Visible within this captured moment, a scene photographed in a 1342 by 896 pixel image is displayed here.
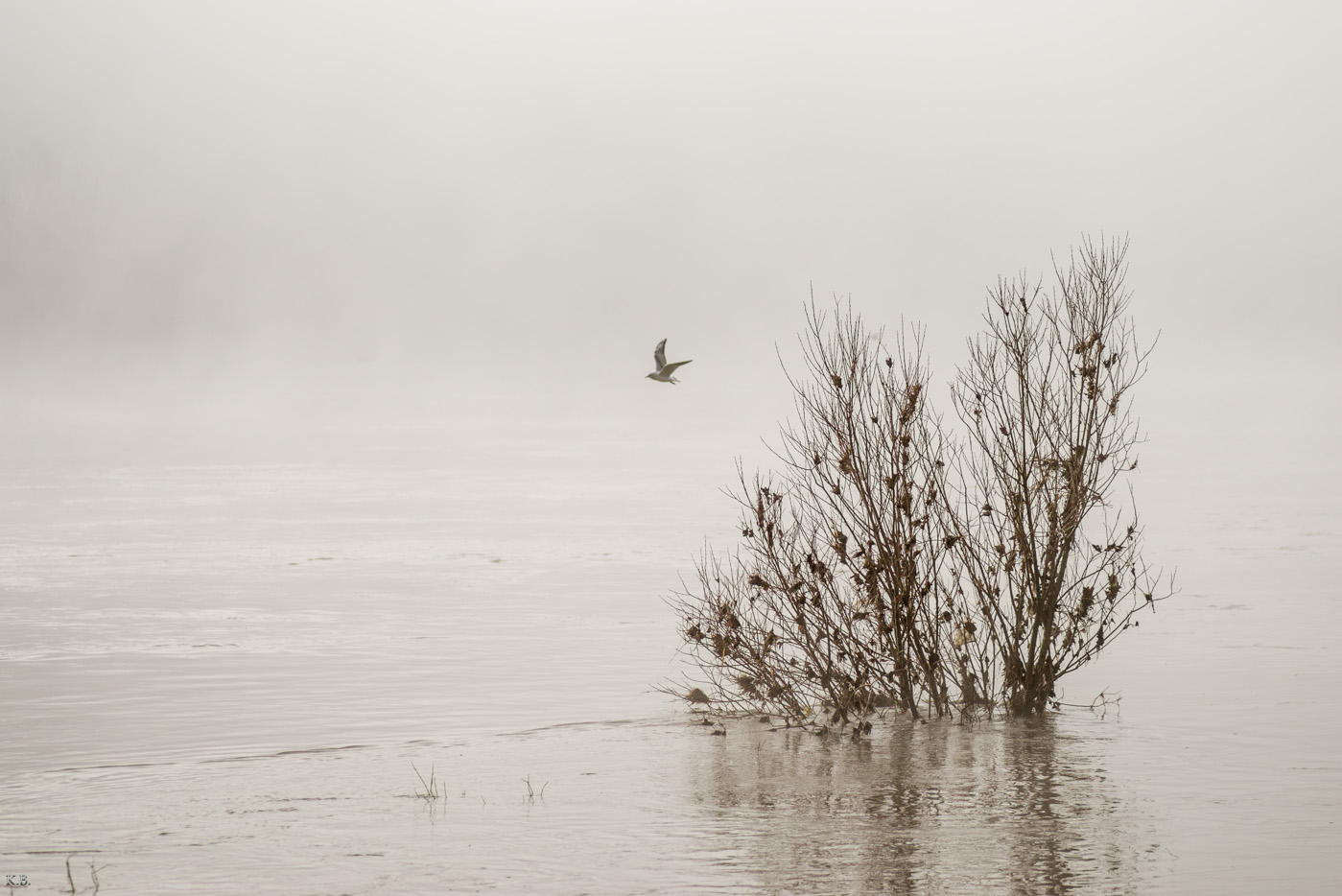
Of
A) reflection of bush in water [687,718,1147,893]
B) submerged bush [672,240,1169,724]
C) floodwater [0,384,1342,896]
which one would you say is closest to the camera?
reflection of bush in water [687,718,1147,893]

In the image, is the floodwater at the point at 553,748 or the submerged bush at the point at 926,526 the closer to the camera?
the floodwater at the point at 553,748

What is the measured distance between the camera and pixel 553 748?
544 inches

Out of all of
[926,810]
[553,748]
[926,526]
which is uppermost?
[926,526]

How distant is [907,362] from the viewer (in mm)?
12766

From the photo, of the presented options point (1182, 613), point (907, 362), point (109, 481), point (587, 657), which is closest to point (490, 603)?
point (587, 657)

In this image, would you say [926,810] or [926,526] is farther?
[926,526]

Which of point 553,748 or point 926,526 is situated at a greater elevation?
point 926,526

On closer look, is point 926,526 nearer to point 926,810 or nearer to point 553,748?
point 926,810

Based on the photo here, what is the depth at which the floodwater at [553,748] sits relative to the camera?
955 cm

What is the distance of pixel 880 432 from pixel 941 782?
9.63 feet

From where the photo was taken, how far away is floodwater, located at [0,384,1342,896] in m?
9.55

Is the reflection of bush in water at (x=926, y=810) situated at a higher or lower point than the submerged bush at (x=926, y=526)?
lower

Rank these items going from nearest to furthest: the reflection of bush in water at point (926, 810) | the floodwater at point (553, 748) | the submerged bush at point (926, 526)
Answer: the reflection of bush in water at point (926, 810) < the floodwater at point (553, 748) < the submerged bush at point (926, 526)

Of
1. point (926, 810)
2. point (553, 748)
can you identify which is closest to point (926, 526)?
point (926, 810)
